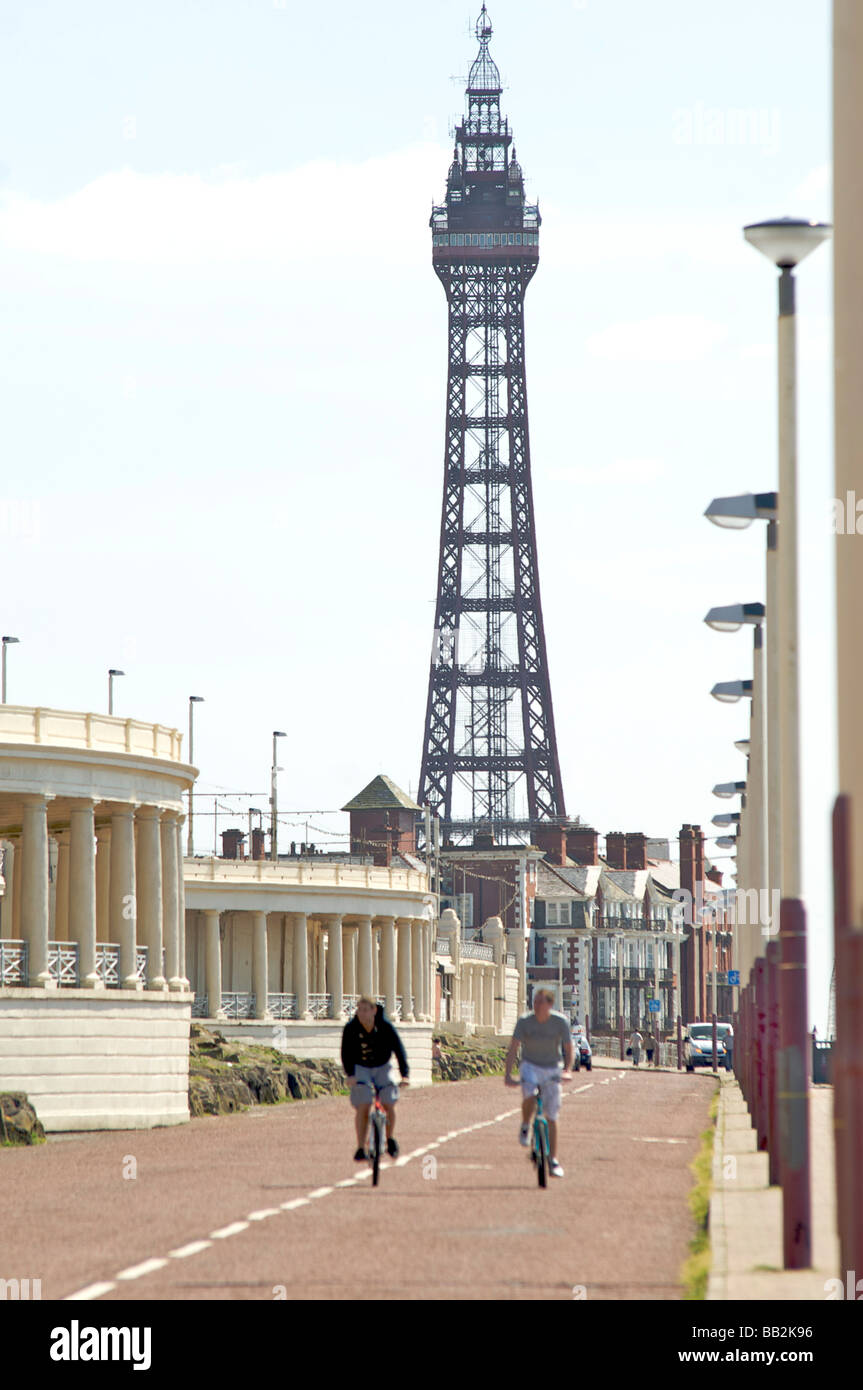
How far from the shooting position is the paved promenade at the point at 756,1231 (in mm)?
13961

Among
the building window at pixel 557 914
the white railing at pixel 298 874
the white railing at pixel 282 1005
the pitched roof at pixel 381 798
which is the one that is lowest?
the white railing at pixel 282 1005

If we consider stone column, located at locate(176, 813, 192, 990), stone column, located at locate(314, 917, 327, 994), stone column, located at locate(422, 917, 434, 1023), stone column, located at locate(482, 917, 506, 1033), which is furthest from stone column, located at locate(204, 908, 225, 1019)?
stone column, located at locate(482, 917, 506, 1033)

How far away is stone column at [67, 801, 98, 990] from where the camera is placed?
1689 inches

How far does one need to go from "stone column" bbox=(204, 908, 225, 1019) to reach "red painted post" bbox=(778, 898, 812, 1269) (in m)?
56.9

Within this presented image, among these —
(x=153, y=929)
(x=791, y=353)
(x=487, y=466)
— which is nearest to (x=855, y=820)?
(x=791, y=353)

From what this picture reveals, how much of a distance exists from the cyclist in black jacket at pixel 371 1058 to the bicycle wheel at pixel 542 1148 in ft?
4.46

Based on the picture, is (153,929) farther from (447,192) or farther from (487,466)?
(447,192)

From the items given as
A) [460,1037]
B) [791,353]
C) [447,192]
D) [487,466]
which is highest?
[447,192]

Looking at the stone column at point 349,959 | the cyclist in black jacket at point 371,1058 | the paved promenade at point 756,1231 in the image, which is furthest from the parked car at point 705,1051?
the cyclist in black jacket at point 371,1058

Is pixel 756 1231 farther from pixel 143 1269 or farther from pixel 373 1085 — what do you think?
pixel 373 1085

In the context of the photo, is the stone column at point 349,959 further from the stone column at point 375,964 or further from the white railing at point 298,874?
the white railing at point 298,874

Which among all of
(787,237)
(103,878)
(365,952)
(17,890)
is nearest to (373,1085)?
(787,237)

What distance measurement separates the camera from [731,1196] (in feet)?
68.6
